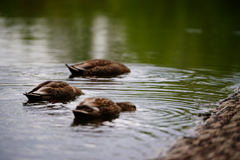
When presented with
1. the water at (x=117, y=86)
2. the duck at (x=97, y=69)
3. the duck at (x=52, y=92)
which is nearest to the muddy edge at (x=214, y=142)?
the water at (x=117, y=86)

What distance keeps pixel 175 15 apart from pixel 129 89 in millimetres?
37132

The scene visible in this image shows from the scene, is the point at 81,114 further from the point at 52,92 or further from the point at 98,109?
the point at 52,92

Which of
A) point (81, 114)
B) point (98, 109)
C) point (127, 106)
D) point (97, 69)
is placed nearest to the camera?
point (81, 114)

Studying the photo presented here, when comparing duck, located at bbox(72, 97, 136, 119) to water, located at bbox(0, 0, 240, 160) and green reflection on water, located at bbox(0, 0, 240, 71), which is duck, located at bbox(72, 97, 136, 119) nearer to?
water, located at bbox(0, 0, 240, 160)

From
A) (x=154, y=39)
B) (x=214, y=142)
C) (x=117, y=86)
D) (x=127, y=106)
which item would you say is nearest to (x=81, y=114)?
(x=127, y=106)

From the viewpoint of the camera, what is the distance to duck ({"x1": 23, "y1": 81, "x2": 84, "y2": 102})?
1038 cm

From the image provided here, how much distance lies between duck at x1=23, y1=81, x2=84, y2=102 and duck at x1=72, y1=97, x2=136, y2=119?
1.95 meters

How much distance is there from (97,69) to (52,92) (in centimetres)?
468

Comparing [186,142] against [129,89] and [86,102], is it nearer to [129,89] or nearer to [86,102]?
[86,102]

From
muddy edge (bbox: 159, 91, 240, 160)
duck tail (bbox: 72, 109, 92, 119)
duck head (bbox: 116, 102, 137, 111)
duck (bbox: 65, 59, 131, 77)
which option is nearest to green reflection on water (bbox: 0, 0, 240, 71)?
duck (bbox: 65, 59, 131, 77)

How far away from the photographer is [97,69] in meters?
15.2

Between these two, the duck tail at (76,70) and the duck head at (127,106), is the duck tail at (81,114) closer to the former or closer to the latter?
the duck head at (127,106)

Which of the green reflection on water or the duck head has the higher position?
the green reflection on water

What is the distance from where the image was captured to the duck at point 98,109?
8648mm
